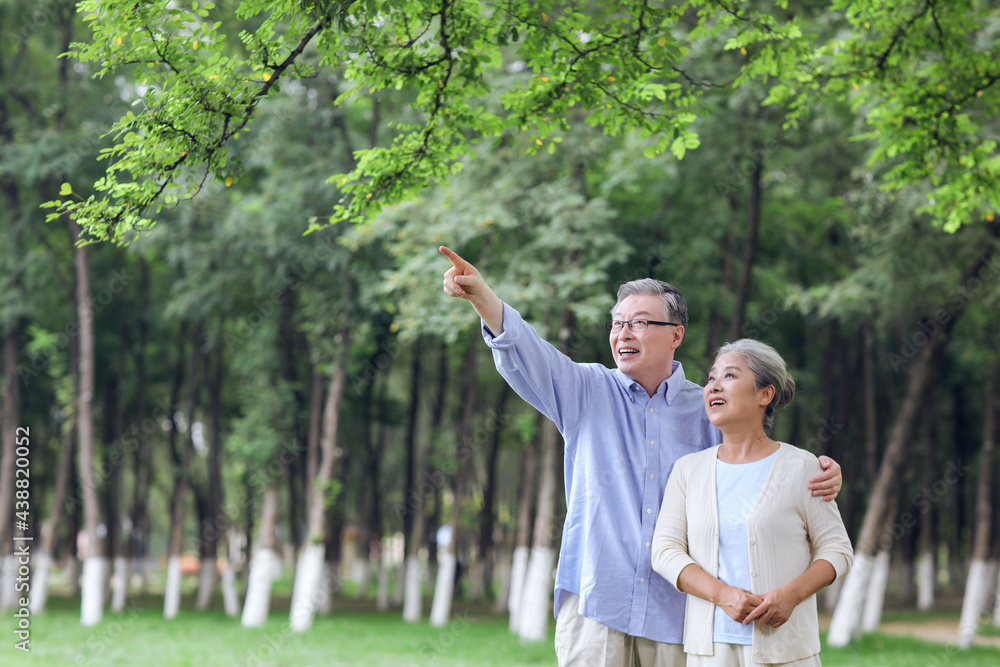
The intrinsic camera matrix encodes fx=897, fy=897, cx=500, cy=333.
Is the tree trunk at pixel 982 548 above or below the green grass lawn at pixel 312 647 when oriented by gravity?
above

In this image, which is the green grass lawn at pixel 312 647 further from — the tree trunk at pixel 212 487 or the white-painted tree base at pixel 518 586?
the tree trunk at pixel 212 487

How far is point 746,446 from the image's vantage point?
319 cm

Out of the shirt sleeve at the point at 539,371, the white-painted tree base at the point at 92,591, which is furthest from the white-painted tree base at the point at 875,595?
the shirt sleeve at the point at 539,371

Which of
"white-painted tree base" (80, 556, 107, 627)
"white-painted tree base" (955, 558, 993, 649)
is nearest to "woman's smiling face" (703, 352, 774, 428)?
"white-painted tree base" (955, 558, 993, 649)

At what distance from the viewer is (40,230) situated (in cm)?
1889

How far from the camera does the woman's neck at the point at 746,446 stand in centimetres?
317

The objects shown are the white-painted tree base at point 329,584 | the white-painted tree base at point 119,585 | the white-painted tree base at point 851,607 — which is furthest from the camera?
the white-painted tree base at point 119,585

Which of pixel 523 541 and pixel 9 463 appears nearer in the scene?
pixel 523 541

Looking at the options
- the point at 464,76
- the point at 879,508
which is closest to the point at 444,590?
the point at 879,508

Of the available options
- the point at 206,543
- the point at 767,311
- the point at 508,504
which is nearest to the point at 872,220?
the point at 767,311

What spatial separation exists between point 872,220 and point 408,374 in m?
15.6

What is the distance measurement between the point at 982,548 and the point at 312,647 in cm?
1219

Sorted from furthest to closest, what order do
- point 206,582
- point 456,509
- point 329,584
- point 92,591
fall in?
1. point 329,584
2. point 206,582
3. point 456,509
4. point 92,591

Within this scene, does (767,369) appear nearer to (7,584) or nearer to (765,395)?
(765,395)
